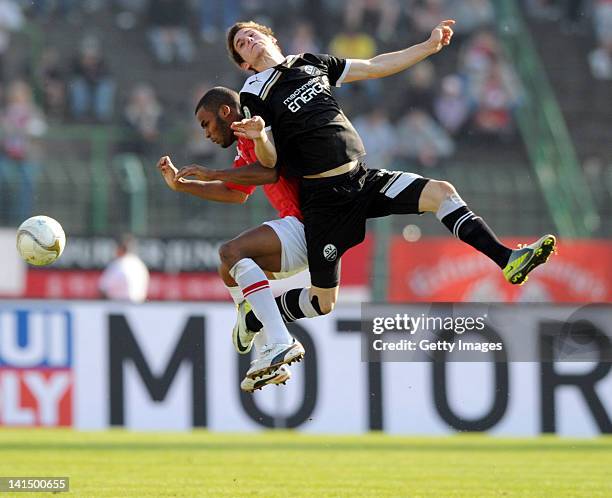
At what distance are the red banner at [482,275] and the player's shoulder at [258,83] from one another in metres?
8.94

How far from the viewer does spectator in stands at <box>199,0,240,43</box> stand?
2042 centimetres

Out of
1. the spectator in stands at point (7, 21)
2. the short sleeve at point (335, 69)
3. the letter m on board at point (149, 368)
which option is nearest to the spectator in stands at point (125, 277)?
the letter m on board at point (149, 368)

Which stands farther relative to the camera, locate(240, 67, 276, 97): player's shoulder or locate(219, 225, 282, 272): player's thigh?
locate(219, 225, 282, 272): player's thigh

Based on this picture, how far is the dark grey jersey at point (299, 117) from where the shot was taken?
793cm

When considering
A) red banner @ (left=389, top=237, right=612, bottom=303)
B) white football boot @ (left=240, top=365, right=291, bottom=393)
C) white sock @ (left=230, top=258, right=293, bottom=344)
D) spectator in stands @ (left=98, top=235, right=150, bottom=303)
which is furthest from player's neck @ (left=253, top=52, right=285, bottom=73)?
red banner @ (left=389, top=237, right=612, bottom=303)

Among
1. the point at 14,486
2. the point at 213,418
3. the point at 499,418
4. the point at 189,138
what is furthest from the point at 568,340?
the point at 189,138

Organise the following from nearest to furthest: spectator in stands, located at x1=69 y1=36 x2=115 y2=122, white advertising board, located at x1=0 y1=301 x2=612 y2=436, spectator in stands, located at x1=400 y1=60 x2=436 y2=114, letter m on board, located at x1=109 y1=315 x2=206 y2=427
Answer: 1. white advertising board, located at x1=0 y1=301 x2=612 y2=436
2. letter m on board, located at x1=109 y1=315 x2=206 y2=427
3. spectator in stands, located at x1=69 y1=36 x2=115 y2=122
4. spectator in stands, located at x1=400 y1=60 x2=436 y2=114

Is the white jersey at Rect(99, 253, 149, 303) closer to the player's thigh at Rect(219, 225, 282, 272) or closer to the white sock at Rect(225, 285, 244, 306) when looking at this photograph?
the white sock at Rect(225, 285, 244, 306)

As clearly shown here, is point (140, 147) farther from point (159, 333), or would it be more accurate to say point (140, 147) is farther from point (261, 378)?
point (261, 378)

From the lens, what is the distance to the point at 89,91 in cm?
1923

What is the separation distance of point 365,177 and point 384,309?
3.32 metres

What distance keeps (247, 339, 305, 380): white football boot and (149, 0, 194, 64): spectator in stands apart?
43.2 ft

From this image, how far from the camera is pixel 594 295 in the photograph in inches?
672

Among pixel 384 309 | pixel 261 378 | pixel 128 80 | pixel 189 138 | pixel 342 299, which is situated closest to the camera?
pixel 261 378
